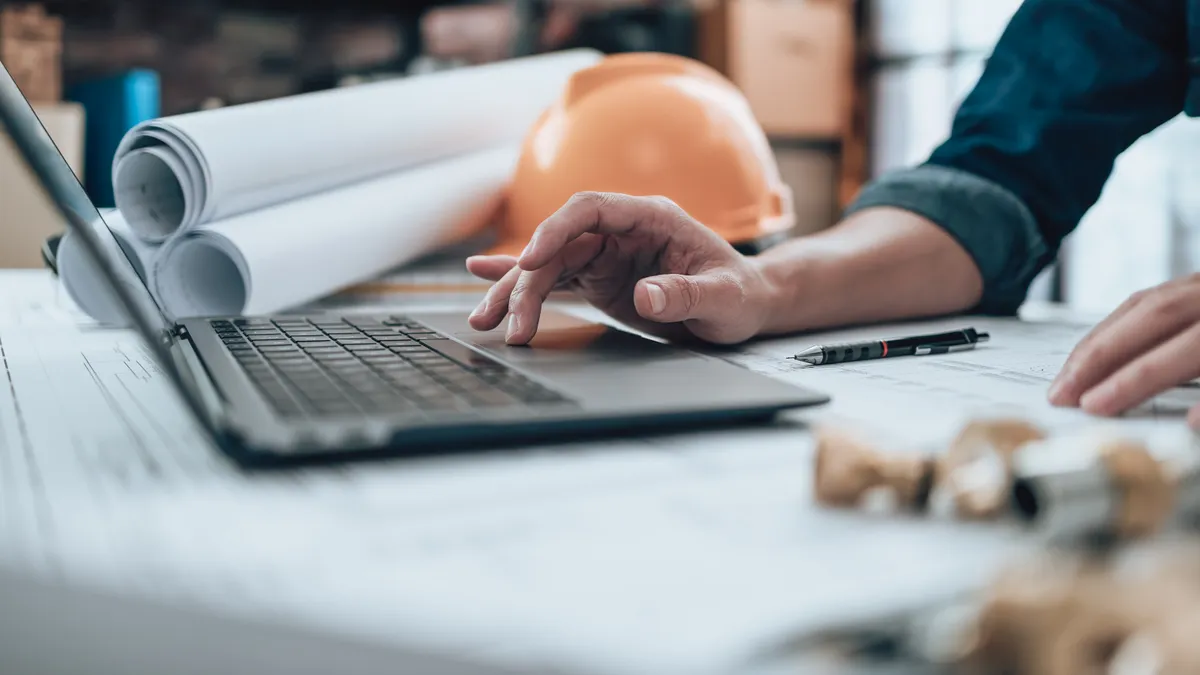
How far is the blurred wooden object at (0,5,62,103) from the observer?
92.1 inches

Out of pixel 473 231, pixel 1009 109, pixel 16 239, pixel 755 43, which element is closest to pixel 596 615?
pixel 1009 109

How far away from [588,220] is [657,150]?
43 cm

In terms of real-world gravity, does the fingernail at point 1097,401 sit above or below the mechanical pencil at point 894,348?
above

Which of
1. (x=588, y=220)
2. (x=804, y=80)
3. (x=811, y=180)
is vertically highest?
(x=588, y=220)

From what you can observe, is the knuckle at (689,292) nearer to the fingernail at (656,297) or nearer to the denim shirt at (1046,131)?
the fingernail at (656,297)

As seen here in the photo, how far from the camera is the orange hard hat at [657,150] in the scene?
1.08 metres

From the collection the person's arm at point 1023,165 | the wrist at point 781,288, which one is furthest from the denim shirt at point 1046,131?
the wrist at point 781,288

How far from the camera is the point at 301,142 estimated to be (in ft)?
3.23

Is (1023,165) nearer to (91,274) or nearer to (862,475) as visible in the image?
(862,475)

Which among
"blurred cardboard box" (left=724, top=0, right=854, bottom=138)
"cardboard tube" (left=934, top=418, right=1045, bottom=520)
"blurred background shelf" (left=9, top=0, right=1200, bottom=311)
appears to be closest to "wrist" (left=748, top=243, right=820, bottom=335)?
"cardboard tube" (left=934, top=418, right=1045, bottom=520)

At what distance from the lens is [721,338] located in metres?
0.73

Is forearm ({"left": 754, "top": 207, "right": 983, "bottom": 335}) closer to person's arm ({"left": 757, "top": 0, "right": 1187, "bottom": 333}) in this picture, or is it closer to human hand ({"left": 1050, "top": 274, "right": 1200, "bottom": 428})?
person's arm ({"left": 757, "top": 0, "right": 1187, "bottom": 333})

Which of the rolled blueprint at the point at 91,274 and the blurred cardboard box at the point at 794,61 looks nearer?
the rolled blueprint at the point at 91,274


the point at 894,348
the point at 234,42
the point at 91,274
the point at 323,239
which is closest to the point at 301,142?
the point at 323,239
